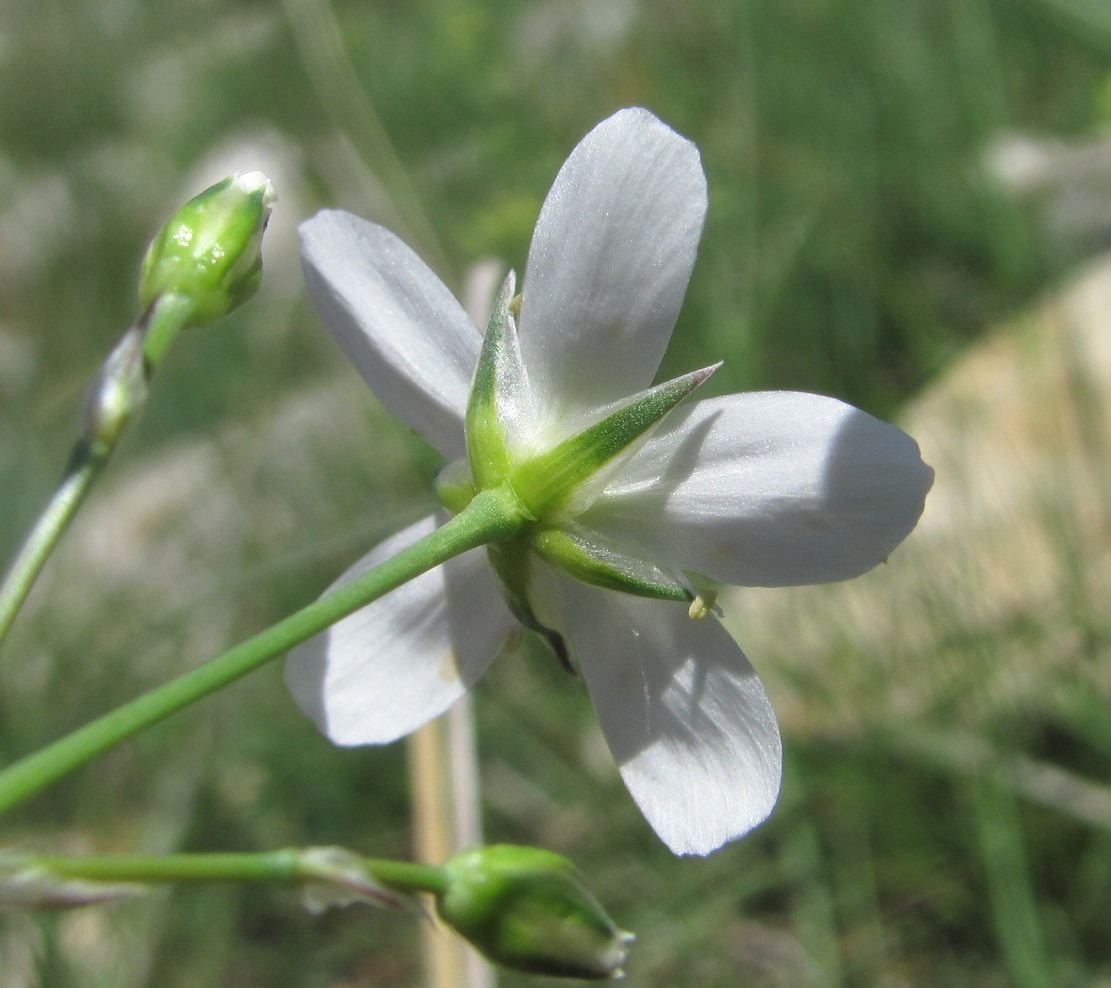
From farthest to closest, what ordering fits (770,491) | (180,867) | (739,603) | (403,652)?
(739,603)
(403,652)
(770,491)
(180,867)

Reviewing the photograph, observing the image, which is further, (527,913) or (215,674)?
(527,913)

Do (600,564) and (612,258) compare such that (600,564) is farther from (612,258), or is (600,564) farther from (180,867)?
(180,867)

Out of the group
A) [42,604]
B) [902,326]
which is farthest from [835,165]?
[42,604]

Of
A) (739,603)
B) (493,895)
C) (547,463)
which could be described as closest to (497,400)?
(547,463)

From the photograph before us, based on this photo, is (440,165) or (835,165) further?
(440,165)

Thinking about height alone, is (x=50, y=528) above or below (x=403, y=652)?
above

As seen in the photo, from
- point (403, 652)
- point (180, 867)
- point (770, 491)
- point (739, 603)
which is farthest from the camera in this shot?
point (739, 603)

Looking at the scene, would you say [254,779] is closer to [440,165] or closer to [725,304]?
[725,304]
